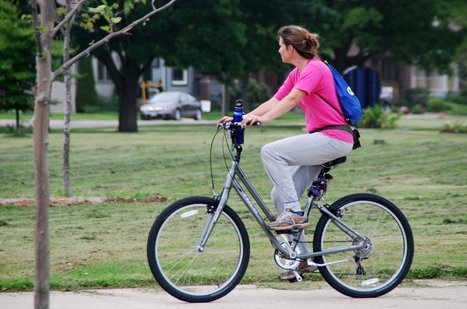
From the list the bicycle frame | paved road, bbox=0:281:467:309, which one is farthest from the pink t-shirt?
paved road, bbox=0:281:467:309

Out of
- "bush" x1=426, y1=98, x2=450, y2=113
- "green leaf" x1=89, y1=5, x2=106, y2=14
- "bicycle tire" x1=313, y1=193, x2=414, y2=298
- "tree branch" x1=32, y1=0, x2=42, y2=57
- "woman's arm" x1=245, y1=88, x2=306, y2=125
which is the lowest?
"bush" x1=426, y1=98, x2=450, y2=113

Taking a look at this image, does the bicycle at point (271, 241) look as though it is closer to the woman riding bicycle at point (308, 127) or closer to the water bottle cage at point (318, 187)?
the water bottle cage at point (318, 187)

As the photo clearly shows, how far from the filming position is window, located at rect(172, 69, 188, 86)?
224 ft

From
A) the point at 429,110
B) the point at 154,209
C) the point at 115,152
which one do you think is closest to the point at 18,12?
the point at 115,152

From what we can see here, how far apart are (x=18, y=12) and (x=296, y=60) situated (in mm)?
25232

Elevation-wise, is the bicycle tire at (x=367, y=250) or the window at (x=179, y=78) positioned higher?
the window at (x=179, y=78)

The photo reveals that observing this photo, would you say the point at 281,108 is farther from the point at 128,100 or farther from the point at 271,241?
the point at 128,100

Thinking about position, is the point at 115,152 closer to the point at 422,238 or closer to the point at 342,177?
the point at 342,177

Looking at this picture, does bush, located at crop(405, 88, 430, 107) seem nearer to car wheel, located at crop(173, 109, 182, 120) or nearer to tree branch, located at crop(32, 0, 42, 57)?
car wheel, located at crop(173, 109, 182, 120)

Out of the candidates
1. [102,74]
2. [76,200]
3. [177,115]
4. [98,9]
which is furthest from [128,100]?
[98,9]

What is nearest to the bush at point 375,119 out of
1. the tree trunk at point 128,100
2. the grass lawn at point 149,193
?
the tree trunk at point 128,100

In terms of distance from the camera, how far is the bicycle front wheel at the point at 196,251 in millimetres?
6555

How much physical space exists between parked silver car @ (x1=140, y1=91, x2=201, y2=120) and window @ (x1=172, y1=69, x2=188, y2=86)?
52.3 feet

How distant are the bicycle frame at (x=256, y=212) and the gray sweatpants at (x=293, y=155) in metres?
0.14
